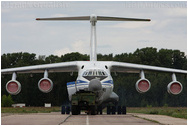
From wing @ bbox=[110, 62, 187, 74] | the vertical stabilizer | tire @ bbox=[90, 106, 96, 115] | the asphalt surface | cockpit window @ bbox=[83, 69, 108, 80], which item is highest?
the vertical stabilizer

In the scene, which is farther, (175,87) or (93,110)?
(175,87)

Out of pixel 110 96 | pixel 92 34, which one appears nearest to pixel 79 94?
pixel 110 96

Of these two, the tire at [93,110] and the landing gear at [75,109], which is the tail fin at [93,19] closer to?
the landing gear at [75,109]

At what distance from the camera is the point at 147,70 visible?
2953cm

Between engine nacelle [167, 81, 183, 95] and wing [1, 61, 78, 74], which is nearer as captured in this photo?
engine nacelle [167, 81, 183, 95]

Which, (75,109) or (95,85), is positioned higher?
(95,85)

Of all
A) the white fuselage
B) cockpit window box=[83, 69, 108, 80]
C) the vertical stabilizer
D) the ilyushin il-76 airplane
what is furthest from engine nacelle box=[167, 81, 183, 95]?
the vertical stabilizer

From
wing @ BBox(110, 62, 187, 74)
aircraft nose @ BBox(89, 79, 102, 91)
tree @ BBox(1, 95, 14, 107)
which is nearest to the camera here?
aircraft nose @ BBox(89, 79, 102, 91)

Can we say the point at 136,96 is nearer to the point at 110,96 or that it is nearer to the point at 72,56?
the point at 110,96

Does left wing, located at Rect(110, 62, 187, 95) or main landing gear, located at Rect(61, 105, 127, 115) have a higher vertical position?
left wing, located at Rect(110, 62, 187, 95)

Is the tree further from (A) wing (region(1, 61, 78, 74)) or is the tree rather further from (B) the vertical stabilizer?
(A) wing (region(1, 61, 78, 74))

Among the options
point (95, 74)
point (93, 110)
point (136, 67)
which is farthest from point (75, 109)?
point (136, 67)

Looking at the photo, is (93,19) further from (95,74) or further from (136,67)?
(95,74)

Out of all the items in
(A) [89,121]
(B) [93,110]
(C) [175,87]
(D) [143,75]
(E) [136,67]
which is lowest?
(A) [89,121]
